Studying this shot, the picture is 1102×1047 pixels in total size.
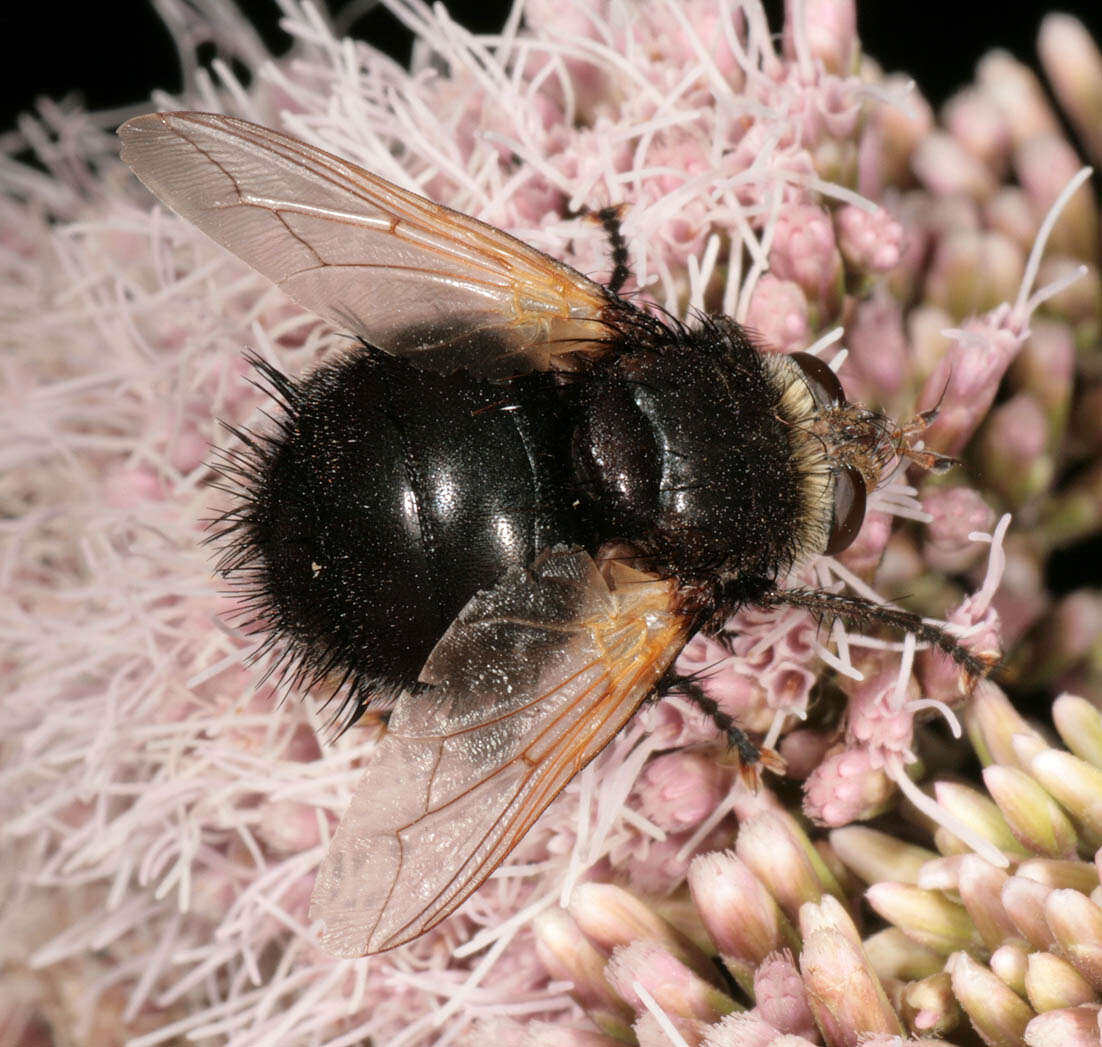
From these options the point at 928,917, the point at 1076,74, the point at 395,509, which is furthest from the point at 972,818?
the point at 1076,74

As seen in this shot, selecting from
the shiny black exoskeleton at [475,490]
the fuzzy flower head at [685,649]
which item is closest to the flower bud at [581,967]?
the fuzzy flower head at [685,649]

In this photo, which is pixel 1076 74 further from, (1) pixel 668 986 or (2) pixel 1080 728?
(1) pixel 668 986

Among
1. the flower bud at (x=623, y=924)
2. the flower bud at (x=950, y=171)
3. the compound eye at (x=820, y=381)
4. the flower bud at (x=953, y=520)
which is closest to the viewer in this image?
the compound eye at (x=820, y=381)

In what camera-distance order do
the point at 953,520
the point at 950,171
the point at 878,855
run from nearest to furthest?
the point at 878,855, the point at 953,520, the point at 950,171

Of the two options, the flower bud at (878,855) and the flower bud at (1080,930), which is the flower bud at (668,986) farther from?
the flower bud at (1080,930)

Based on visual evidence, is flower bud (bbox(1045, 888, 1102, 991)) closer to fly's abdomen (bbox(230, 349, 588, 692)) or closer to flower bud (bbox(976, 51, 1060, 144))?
fly's abdomen (bbox(230, 349, 588, 692))

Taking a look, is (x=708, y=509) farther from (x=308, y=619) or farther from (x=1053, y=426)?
(x=1053, y=426)
